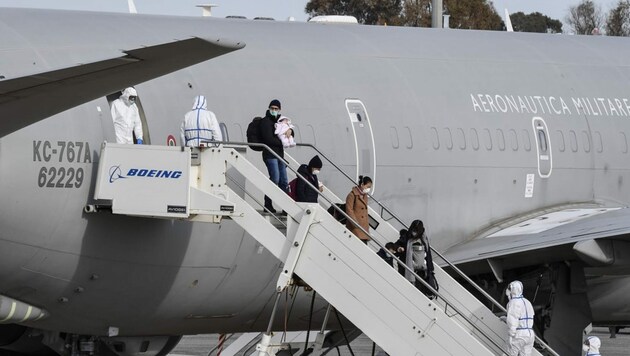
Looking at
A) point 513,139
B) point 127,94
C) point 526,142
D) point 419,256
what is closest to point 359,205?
point 419,256

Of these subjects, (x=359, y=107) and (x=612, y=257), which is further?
(x=359, y=107)

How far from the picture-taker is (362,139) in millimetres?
22156

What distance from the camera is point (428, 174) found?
22969 mm

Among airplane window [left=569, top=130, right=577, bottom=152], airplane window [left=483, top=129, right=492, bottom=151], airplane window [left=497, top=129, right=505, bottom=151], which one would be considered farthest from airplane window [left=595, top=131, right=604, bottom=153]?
airplane window [left=483, top=129, right=492, bottom=151]

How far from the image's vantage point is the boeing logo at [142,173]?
1739 cm

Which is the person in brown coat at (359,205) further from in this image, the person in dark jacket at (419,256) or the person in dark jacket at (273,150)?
the person in dark jacket at (273,150)

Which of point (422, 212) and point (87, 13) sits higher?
point (87, 13)

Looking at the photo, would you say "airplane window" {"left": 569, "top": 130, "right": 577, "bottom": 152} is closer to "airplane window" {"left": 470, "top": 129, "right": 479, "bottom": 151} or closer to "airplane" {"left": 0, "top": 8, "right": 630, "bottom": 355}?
"airplane" {"left": 0, "top": 8, "right": 630, "bottom": 355}

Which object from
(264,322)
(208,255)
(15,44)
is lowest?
(264,322)

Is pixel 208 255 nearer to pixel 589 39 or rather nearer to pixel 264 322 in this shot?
pixel 264 322

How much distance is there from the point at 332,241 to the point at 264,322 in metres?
3.60

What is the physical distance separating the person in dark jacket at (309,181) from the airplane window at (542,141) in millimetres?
5848

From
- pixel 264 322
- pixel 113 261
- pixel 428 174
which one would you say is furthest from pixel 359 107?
pixel 113 261

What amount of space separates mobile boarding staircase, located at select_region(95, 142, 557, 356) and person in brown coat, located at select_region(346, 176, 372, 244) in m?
1.27
